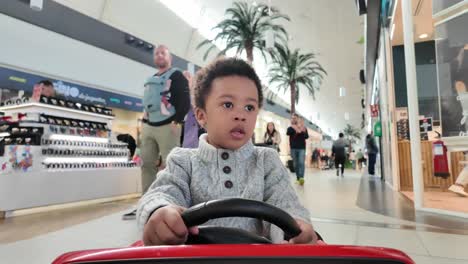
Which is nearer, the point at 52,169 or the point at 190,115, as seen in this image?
the point at 190,115

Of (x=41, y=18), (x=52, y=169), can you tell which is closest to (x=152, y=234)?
(x=52, y=169)

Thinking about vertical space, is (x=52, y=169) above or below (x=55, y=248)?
above

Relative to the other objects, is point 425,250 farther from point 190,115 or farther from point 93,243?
point 93,243

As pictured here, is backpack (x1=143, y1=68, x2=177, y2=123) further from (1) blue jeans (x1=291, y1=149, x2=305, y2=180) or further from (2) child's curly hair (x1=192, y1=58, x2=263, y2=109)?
(1) blue jeans (x1=291, y1=149, x2=305, y2=180)

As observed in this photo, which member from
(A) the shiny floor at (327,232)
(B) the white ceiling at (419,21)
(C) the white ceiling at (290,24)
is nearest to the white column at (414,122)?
(A) the shiny floor at (327,232)

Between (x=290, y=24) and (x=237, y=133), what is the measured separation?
34.4 ft

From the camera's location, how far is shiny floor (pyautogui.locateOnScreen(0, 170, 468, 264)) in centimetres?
205

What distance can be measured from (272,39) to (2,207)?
16.9 ft

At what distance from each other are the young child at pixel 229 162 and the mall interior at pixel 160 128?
Answer: 12 mm

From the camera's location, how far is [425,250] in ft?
6.81

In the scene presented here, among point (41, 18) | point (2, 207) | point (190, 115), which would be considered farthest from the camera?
point (41, 18)

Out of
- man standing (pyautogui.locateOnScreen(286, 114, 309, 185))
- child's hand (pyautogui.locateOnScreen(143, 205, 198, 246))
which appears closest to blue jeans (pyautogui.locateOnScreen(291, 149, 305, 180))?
man standing (pyautogui.locateOnScreen(286, 114, 309, 185))

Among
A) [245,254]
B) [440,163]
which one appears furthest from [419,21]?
[245,254]

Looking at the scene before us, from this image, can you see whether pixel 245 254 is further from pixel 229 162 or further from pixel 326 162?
pixel 326 162
